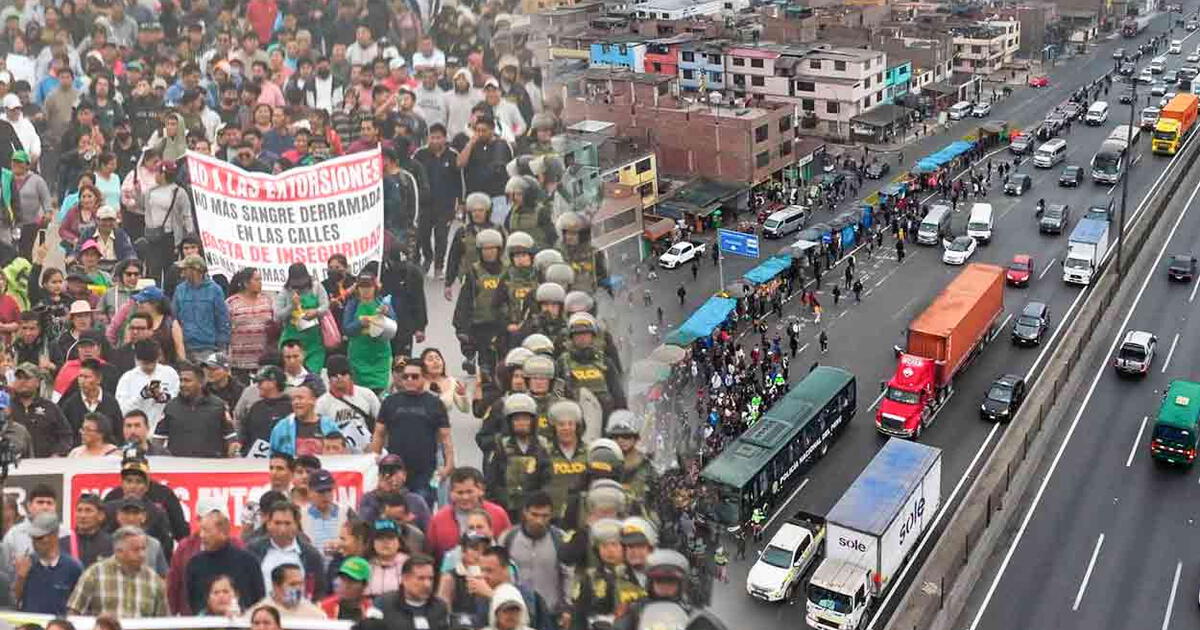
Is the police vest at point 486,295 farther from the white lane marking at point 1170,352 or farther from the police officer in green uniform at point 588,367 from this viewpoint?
the white lane marking at point 1170,352

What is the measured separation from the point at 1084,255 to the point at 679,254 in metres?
10.3

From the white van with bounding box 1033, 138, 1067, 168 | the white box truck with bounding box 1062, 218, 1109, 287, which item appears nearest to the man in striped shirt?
the white box truck with bounding box 1062, 218, 1109, 287

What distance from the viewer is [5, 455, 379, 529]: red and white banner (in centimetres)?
1180

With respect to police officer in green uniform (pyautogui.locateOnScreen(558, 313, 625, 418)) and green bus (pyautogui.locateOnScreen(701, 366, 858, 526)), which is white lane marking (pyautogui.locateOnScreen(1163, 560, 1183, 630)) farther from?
police officer in green uniform (pyautogui.locateOnScreen(558, 313, 625, 418))

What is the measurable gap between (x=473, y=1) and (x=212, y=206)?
6.82 meters

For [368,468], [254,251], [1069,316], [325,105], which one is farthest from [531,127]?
[1069,316]

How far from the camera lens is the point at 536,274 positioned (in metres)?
14.3

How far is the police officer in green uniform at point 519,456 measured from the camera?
12320 mm

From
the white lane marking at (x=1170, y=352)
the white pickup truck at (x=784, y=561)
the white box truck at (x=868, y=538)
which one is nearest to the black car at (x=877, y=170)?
the white lane marking at (x=1170, y=352)

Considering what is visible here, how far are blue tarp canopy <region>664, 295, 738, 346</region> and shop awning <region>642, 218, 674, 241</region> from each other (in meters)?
5.64

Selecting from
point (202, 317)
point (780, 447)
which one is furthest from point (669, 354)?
point (202, 317)

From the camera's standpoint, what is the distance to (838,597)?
16.0 m

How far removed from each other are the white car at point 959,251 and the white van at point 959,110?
18.9 m

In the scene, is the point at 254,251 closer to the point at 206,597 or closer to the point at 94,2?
the point at 206,597
